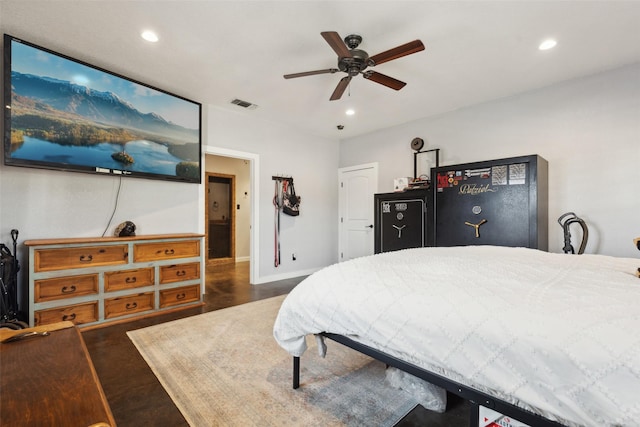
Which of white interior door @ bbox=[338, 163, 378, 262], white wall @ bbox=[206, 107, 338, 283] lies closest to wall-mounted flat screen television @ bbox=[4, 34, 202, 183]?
white wall @ bbox=[206, 107, 338, 283]

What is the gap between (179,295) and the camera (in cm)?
332

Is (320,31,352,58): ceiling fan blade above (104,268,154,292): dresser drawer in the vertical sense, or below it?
above

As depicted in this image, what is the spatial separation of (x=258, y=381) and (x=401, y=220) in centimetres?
283

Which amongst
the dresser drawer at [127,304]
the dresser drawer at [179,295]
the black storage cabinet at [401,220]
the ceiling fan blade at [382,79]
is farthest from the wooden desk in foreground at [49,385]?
the black storage cabinet at [401,220]

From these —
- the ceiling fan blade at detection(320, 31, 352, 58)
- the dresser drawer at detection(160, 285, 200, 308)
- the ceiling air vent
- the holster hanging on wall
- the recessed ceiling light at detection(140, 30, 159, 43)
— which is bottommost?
the dresser drawer at detection(160, 285, 200, 308)

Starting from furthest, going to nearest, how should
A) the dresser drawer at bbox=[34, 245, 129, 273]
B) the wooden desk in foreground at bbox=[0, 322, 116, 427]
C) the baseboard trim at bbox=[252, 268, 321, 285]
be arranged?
the baseboard trim at bbox=[252, 268, 321, 285], the dresser drawer at bbox=[34, 245, 129, 273], the wooden desk in foreground at bbox=[0, 322, 116, 427]

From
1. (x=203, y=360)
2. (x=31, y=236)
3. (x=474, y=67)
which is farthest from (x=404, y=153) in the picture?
(x=31, y=236)

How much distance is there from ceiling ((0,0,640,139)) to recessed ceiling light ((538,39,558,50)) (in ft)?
0.20

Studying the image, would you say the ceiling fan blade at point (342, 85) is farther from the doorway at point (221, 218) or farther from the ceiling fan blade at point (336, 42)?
the doorway at point (221, 218)

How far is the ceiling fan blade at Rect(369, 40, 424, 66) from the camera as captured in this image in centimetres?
206

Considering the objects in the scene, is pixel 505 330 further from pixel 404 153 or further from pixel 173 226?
pixel 404 153

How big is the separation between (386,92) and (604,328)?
3.26m

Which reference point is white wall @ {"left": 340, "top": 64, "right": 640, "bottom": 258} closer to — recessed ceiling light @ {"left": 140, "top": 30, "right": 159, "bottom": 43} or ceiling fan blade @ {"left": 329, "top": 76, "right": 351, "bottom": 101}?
ceiling fan blade @ {"left": 329, "top": 76, "right": 351, "bottom": 101}

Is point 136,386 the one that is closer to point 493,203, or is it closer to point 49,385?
point 49,385
